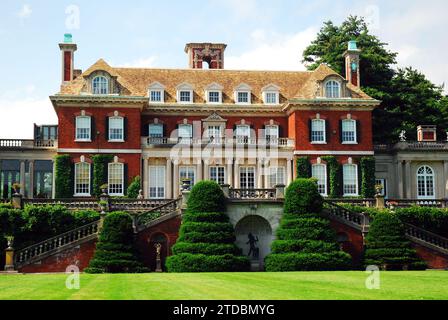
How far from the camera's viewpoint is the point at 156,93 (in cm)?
5462

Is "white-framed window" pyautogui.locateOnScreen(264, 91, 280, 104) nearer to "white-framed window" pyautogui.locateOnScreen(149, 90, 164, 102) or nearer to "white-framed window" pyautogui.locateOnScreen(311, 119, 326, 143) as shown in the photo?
"white-framed window" pyautogui.locateOnScreen(311, 119, 326, 143)

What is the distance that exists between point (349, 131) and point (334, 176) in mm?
3536

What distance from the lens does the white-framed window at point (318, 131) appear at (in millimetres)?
53500

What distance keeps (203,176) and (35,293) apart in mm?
30418

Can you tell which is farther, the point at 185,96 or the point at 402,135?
the point at 402,135

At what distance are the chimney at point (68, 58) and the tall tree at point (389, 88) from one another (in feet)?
73.8

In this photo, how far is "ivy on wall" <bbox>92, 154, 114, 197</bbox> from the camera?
50.6 meters

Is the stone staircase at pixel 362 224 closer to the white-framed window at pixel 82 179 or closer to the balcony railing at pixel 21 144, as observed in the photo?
the white-framed window at pixel 82 179

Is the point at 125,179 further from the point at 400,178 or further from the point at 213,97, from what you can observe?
the point at 400,178

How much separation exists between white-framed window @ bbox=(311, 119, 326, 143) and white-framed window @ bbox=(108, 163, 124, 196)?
13.4m

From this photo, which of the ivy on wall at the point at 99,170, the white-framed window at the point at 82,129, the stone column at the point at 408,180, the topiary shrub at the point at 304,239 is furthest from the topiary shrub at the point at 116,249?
the stone column at the point at 408,180


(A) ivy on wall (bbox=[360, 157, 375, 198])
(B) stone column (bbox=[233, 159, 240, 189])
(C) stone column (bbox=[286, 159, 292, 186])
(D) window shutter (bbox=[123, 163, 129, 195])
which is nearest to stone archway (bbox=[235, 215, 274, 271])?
(B) stone column (bbox=[233, 159, 240, 189])

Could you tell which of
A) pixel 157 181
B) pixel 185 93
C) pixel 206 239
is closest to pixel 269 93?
pixel 185 93

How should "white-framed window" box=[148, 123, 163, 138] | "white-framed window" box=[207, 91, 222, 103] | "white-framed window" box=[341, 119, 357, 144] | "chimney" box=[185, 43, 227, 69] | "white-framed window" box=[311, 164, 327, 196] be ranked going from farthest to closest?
"chimney" box=[185, 43, 227, 69] → "white-framed window" box=[207, 91, 222, 103] → "white-framed window" box=[341, 119, 357, 144] → "white-framed window" box=[148, 123, 163, 138] → "white-framed window" box=[311, 164, 327, 196]
